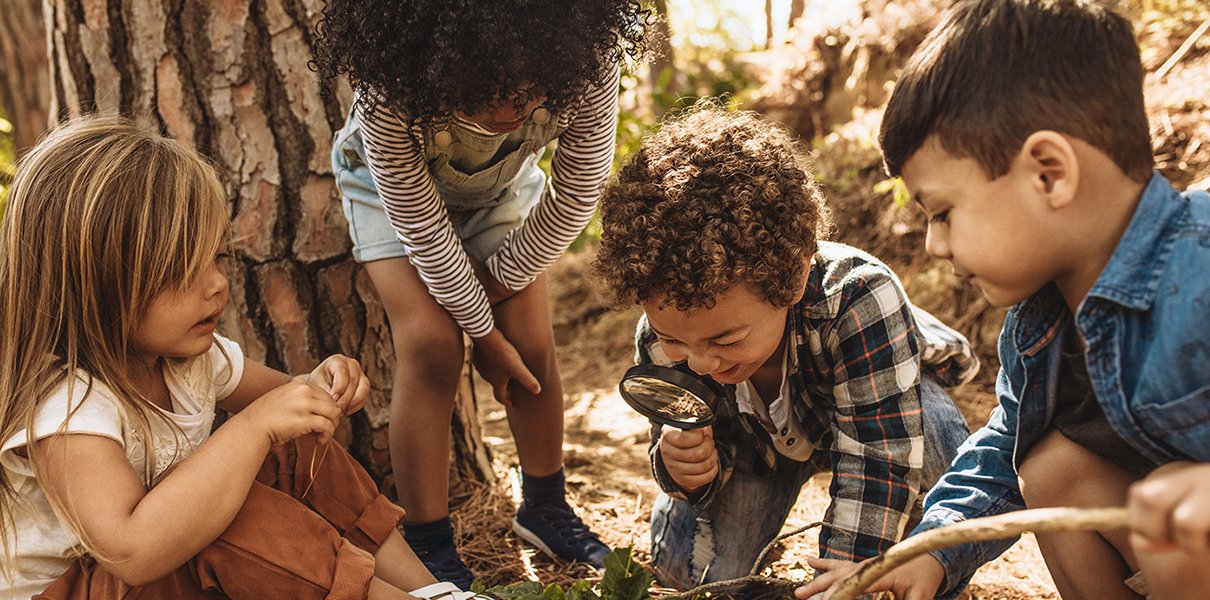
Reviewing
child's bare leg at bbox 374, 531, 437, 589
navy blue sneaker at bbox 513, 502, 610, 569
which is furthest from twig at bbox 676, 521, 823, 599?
child's bare leg at bbox 374, 531, 437, 589

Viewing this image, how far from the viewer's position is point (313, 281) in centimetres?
267

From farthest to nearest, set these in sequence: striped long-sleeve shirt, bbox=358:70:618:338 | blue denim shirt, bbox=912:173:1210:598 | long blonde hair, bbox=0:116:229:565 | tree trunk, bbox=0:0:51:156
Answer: tree trunk, bbox=0:0:51:156, striped long-sleeve shirt, bbox=358:70:618:338, long blonde hair, bbox=0:116:229:565, blue denim shirt, bbox=912:173:1210:598

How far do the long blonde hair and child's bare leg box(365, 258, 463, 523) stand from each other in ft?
2.03

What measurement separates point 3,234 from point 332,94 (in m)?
1.08

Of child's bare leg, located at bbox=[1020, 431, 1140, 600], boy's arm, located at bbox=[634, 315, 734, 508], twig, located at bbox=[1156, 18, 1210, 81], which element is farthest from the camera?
twig, located at bbox=[1156, 18, 1210, 81]

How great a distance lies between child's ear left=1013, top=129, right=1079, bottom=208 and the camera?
136cm

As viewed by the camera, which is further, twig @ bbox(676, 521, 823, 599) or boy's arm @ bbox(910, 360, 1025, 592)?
twig @ bbox(676, 521, 823, 599)

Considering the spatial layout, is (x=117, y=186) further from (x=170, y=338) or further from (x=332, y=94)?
(x=332, y=94)

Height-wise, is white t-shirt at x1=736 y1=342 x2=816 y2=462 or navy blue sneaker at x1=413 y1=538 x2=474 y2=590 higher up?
white t-shirt at x1=736 y1=342 x2=816 y2=462

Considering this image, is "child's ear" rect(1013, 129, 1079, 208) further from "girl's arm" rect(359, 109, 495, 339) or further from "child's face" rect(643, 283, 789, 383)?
"girl's arm" rect(359, 109, 495, 339)

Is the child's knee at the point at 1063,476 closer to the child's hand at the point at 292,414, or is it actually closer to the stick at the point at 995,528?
the stick at the point at 995,528

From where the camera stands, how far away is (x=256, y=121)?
8.68ft

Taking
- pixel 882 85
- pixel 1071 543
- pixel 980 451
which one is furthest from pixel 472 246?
pixel 882 85

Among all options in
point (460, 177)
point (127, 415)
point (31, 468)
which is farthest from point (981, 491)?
point (31, 468)
